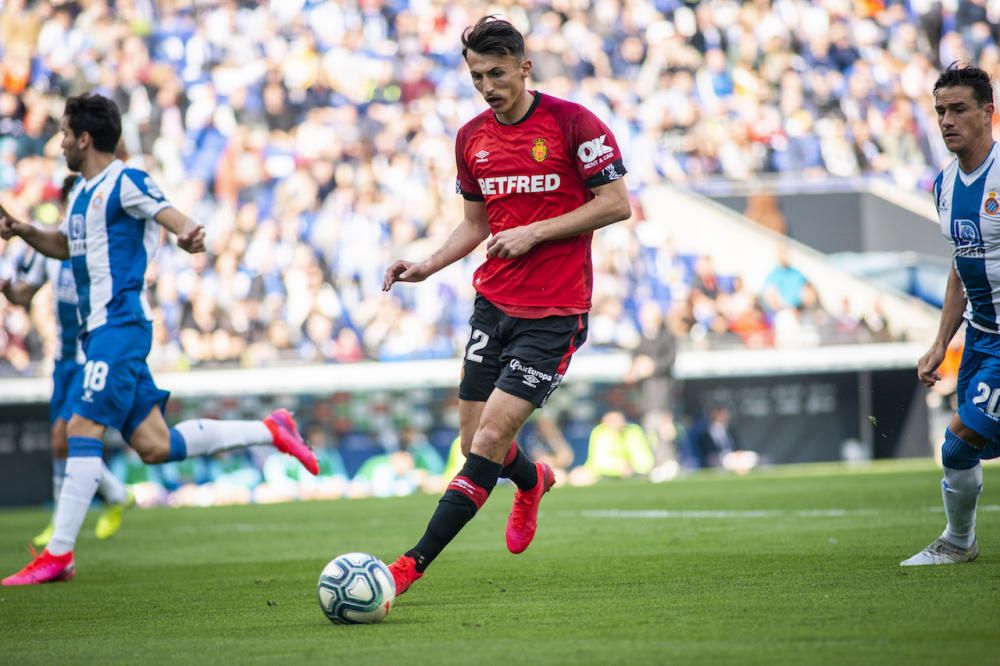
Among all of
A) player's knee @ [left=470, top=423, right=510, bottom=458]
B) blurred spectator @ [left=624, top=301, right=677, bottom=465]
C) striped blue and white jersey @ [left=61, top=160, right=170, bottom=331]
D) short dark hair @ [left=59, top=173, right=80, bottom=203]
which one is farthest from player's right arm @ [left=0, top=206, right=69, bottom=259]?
blurred spectator @ [left=624, top=301, right=677, bottom=465]

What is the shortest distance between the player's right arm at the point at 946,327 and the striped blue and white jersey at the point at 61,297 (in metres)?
5.93

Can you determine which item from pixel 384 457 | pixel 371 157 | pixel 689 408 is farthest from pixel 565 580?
pixel 371 157

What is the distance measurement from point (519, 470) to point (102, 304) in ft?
8.89

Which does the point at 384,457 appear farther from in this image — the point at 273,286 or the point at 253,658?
the point at 253,658

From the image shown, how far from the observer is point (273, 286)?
1972 cm

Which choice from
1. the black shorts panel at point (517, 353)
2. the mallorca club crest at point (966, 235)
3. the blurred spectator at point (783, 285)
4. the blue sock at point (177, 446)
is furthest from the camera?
the blurred spectator at point (783, 285)

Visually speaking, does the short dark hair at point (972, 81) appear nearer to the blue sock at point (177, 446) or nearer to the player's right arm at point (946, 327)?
the player's right arm at point (946, 327)

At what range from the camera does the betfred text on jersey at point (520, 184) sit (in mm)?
6176

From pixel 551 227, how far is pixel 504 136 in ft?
1.85

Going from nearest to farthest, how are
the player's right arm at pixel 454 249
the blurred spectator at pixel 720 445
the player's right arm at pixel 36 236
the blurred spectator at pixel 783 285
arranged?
the player's right arm at pixel 454 249
the player's right arm at pixel 36 236
the blurred spectator at pixel 720 445
the blurred spectator at pixel 783 285

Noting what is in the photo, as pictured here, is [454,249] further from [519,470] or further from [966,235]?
[966,235]

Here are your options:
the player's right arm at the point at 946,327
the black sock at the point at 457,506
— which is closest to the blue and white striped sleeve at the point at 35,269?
the black sock at the point at 457,506

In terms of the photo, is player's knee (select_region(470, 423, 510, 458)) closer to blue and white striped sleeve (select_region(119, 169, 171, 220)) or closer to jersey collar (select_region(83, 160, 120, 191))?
blue and white striped sleeve (select_region(119, 169, 171, 220))

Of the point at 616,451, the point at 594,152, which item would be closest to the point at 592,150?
the point at 594,152
